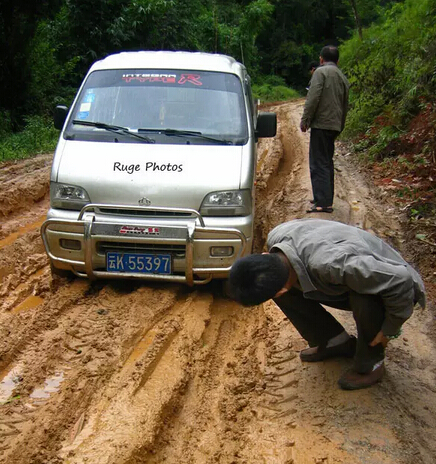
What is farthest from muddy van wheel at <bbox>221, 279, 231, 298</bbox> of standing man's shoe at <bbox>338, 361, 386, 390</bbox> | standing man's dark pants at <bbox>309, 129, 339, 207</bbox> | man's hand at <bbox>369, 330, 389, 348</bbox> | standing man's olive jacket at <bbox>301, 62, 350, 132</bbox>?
standing man's olive jacket at <bbox>301, 62, 350, 132</bbox>

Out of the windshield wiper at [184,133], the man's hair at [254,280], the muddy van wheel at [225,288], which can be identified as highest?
the windshield wiper at [184,133]

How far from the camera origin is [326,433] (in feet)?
10.7

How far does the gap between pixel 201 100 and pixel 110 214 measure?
165 centimetres

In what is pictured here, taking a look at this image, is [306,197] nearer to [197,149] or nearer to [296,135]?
[197,149]

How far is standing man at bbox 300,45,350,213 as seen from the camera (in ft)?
22.5

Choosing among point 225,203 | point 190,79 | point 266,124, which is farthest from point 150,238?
point 190,79

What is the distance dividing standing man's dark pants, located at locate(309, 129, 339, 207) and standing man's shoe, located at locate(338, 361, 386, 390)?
375 cm

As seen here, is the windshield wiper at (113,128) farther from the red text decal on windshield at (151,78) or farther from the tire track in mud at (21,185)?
the tire track in mud at (21,185)

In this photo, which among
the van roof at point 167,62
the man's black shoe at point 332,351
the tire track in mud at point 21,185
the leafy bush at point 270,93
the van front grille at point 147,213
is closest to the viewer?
the man's black shoe at point 332,351

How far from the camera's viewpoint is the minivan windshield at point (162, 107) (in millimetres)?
5598

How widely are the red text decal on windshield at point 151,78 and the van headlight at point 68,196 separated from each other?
1.53 m

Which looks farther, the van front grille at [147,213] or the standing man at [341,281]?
the van front grille at [147,213]

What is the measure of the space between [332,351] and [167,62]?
3710 mm

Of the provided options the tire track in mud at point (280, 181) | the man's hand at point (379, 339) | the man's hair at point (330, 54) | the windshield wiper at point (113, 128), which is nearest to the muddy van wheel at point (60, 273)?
the windshield wiper at point (113, 128)
